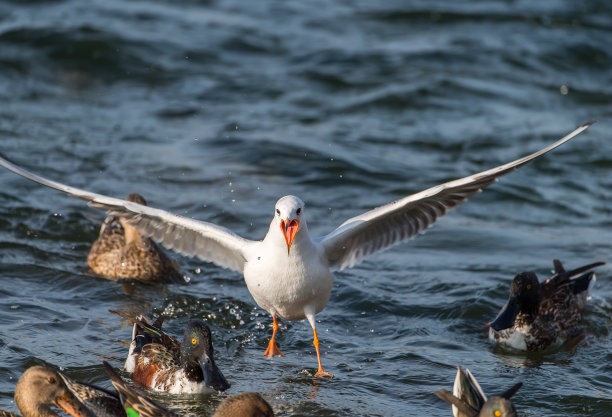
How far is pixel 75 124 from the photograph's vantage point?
1519 centimetres

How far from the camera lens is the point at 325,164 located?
1420 centimetres

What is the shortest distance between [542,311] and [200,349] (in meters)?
3.73

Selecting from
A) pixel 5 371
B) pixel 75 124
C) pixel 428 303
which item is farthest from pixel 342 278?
pixel 75 124

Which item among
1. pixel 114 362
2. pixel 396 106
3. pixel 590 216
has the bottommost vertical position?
pixel 114 362

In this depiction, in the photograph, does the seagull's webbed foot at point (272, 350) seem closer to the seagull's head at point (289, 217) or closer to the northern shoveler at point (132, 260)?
the seagull's head at point (289, 217)

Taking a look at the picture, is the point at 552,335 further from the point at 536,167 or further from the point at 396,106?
the point at 396,106

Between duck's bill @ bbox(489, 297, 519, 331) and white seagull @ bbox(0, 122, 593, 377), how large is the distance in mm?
1258

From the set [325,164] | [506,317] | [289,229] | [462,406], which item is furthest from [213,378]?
[325,164]

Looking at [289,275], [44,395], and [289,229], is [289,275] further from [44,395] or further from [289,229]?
[44,395]

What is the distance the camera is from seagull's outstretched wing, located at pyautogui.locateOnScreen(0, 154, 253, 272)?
7.93 m

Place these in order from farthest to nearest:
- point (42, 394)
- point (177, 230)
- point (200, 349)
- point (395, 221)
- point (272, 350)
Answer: point (177, 230) < point (395, 221) < point (272, 350) < point (200, 349) < point (42, 394)

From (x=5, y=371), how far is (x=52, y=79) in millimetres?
11238

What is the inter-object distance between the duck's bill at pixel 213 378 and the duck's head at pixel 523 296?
3059 millimetres

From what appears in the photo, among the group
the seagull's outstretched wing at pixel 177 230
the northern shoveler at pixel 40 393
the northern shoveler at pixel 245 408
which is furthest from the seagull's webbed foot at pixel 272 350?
the northern shoveler at pixel 40 393
